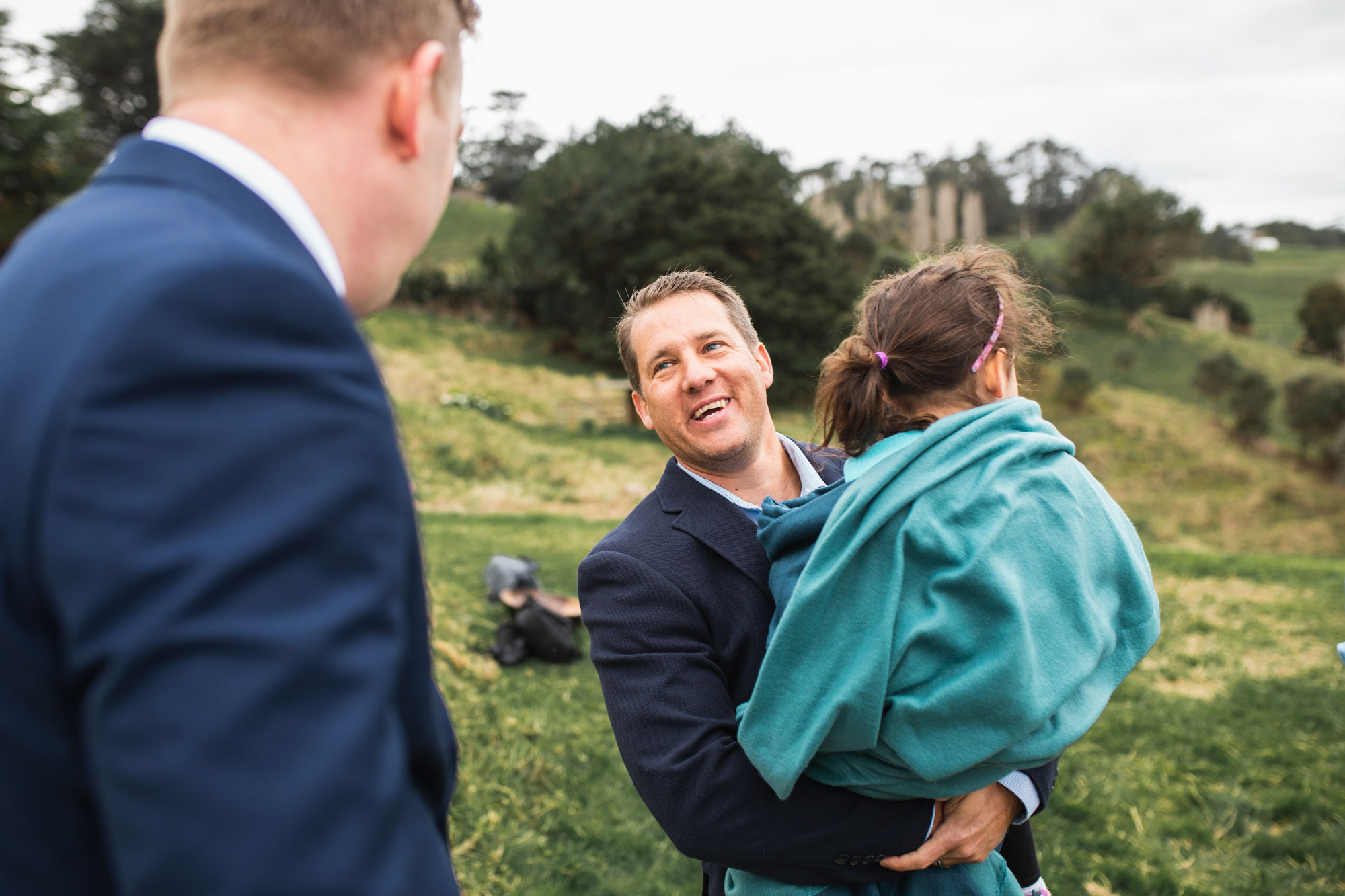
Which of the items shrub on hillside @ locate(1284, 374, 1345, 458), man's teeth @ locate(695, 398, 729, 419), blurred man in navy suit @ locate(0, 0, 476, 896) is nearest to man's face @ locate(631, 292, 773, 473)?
man's teeth @ locate(695, 398, 729, 419)

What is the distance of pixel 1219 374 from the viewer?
78.5ft

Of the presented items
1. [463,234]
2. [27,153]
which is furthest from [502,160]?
[27,153]

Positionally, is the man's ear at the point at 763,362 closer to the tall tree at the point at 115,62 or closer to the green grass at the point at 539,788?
the green grass at the point at 539,788

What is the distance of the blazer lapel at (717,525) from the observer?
2.08 metres

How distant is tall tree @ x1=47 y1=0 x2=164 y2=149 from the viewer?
30250mm

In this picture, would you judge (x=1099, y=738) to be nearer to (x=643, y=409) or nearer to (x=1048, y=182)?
(x=643, y=409)

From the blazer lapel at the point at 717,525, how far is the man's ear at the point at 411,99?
139 centimetres

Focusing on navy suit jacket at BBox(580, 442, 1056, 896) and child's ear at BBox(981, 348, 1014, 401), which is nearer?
navy suit jacket at BBox(580, 442, 1056, 896)

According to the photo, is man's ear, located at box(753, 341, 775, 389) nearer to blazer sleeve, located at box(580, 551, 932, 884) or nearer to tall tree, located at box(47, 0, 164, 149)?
blazer sleeve, located at box(580, 551, 932, 884)

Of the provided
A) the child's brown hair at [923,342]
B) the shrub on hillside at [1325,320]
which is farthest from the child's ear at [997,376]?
the shrub on hillside at [1325,320]

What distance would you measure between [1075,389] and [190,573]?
2801 centimetres

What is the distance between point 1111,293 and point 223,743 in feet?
132

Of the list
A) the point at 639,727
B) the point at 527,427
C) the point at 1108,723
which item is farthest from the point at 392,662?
A: the point at 527,427

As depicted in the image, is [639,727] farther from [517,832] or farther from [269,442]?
[517,832]
